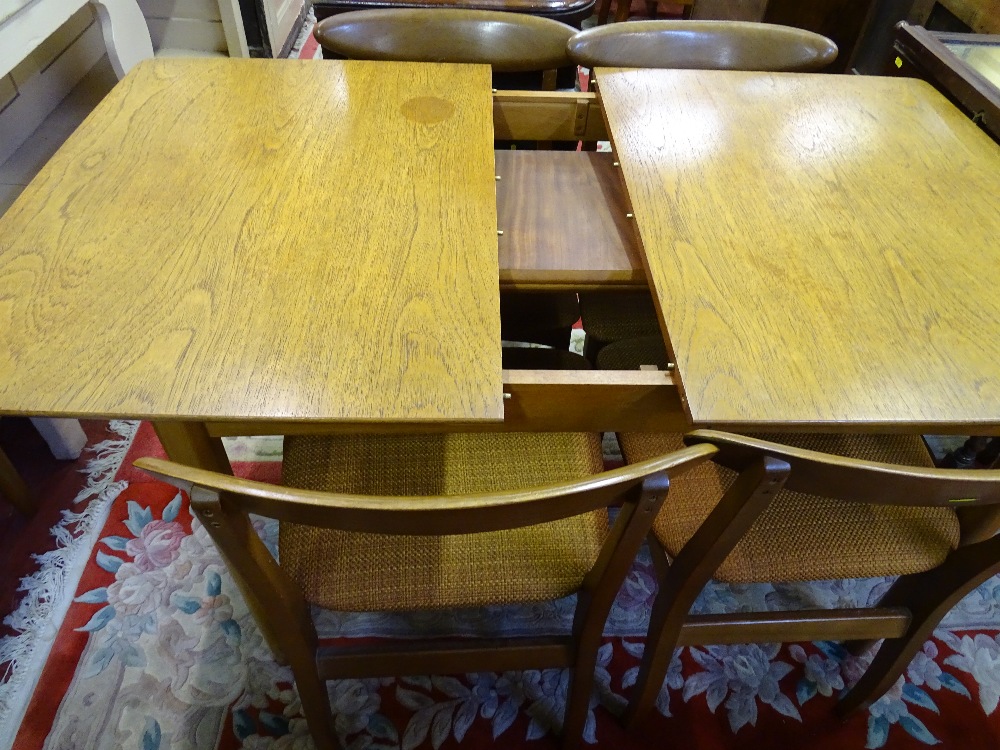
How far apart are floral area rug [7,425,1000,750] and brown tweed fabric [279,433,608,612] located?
42cm

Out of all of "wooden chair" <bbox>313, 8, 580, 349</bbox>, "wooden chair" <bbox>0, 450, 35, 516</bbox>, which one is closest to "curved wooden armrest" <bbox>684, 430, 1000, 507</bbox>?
"wooden chair" <bbox>313, 8, 580, 349</bbox>

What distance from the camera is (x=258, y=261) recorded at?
0.80m

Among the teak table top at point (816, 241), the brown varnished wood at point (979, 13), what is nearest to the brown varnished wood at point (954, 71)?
the teak table top at point (816, 241)

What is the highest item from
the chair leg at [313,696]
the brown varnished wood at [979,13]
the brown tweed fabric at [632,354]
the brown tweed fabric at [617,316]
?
the brown varnished wood at [979,13]

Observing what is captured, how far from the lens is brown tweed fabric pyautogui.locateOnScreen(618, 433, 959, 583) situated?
0.85 metres

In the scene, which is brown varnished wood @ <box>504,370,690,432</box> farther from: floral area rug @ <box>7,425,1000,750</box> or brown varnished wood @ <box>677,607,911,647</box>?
floral area rug @ <box>7,425,1000,750</box>

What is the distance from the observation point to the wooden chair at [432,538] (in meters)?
0.53

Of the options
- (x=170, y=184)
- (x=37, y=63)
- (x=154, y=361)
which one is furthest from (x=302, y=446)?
(x=37, y=63)

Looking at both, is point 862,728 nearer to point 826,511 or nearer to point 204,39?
point 826,511

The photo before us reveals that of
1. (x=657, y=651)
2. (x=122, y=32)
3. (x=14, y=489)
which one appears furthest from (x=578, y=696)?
(x=122, y=32)

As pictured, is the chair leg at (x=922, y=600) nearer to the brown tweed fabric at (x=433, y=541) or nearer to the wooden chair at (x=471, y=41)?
the brown tweed fabric at (x=433, y=541)

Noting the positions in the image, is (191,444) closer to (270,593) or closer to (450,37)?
(270,593)

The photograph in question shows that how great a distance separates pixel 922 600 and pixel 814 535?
0.66ft

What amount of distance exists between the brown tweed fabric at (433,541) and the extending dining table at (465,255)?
0.51ft
